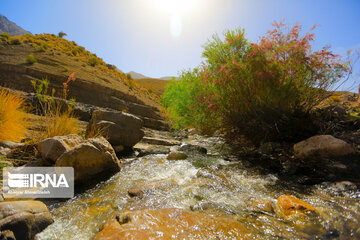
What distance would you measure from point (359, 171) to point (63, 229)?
444 cm

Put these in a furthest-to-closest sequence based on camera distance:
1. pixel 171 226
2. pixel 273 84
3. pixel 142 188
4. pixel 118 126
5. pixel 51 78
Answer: pixel 51 78 < pixel 118 126 < pixel 273 84 < pixel 142 188 < pixel 171 226

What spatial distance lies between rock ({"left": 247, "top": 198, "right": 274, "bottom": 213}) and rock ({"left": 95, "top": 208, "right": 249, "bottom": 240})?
1.56 feet

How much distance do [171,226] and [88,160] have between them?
1986 mm

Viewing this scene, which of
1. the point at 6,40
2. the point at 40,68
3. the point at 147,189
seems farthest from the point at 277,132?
the point at 6,40

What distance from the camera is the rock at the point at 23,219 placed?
1.47 meters

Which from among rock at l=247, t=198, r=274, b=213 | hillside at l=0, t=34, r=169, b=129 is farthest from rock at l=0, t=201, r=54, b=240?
hillside at l=0, t=34, r=169, b=129

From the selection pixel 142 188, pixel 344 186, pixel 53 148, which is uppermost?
pixel 53 148

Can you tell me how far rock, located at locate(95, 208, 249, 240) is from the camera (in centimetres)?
152

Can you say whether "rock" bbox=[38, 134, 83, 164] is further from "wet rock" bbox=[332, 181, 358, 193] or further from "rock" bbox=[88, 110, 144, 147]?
"wet rock" bbox=[332, 181, 358, 193]

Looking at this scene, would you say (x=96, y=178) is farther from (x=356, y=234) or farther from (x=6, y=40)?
(x=6, y=40)

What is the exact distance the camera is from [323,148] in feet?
11.1

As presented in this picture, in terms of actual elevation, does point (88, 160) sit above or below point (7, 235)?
above

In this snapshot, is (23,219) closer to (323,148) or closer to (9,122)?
(9,122)

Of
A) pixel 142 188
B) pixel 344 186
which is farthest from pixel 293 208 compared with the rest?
Result: pixel 142 188
